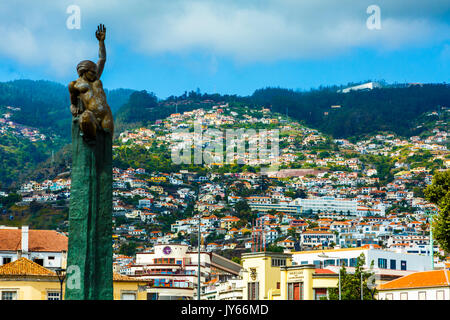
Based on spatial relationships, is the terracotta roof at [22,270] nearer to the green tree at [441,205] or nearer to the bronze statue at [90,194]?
the green tree at [441,205]

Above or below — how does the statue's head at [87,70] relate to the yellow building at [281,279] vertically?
above

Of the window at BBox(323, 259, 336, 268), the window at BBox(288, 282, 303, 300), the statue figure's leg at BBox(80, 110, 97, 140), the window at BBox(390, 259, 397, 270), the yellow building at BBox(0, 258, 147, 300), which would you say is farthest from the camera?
the window at BBox(323, 259, 336, 268)

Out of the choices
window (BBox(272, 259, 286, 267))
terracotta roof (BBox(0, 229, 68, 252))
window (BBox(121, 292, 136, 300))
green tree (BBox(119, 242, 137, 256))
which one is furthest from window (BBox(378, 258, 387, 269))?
green tree (BBox(119, 242, 137, 256))

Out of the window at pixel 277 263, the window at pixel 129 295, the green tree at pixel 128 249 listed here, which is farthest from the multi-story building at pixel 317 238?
the window at pixel 129 295

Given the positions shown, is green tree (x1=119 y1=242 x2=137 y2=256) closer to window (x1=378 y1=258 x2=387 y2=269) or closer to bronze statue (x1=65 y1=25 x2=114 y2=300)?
window (x1=378 y1=258 x2=387 y2=269)

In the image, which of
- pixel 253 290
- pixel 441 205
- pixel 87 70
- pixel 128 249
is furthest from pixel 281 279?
pixel 128 249

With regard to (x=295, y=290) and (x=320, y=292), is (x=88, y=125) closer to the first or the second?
(x=320, y=292)

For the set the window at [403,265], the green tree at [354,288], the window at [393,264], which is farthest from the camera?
the window at [403,265]
